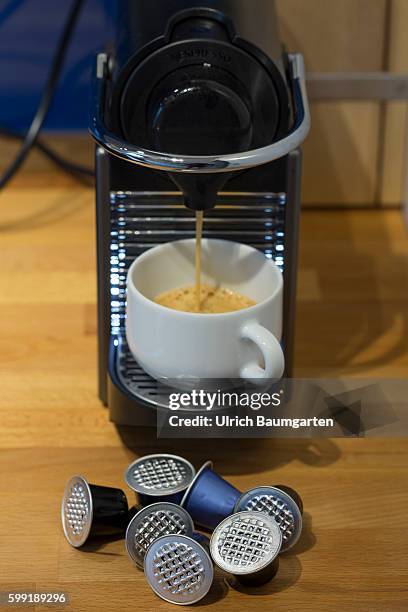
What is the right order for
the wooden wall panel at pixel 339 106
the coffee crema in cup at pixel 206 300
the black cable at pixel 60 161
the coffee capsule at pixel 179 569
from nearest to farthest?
the coffee capsule at pixel 179 569, the coffee crema in cup at pixel 206 300, the wooden wall panel at pixel 339 106, the black cable at pixel 60 161

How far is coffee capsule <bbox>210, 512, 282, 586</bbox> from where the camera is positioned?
21.9 inches

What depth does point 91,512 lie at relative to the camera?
1.92 ft

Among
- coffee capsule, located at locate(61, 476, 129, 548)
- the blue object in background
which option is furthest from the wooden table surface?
the blue object in background

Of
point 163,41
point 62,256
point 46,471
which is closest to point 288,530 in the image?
point 46,471

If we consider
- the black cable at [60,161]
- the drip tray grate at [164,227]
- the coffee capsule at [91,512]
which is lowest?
the coffee capsule at [91,512]

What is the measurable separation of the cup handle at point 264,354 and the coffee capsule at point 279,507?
2.5 inches

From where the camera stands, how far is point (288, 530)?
1.92 ft

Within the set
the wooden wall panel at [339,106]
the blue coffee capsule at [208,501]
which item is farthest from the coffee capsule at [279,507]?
the wooden wall panel at [339,106]

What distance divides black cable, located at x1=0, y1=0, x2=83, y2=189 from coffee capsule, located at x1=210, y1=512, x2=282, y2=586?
1.62 feet

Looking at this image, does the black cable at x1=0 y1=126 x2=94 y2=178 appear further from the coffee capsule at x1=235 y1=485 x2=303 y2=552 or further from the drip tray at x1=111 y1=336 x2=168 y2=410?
the coffee capsule at x1=235 y1=485 x2=303 y2=552

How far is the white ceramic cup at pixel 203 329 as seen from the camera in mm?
601

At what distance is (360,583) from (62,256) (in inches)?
17.0

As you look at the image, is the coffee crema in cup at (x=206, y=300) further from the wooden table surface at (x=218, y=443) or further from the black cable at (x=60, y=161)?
the black cable at (x=60, y=161)

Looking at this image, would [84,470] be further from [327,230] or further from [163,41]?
[327,230]
